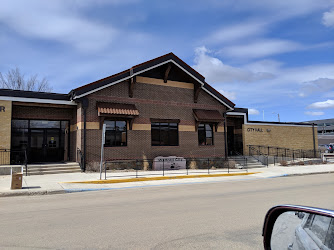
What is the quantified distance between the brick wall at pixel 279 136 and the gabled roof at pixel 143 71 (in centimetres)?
512

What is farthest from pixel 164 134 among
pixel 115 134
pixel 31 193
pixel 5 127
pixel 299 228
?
pixel 299 228

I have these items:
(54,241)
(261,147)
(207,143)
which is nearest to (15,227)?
(54,241)

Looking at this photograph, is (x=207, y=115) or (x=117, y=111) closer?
(x=117, y=111)

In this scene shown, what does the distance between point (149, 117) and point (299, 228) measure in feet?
60.1

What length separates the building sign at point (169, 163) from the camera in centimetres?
1953

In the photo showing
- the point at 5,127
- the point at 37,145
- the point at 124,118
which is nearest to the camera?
the point at 5,127

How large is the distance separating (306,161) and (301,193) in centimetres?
1790

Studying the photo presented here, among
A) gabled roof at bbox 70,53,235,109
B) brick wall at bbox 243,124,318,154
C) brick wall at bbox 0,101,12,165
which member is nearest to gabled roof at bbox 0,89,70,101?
brick wall at bbox 0,101,12,165

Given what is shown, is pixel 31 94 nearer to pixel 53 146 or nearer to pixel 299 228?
pixel 53 146

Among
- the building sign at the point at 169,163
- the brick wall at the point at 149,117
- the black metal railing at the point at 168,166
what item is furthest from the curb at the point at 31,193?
the building sign at the point at 169,163

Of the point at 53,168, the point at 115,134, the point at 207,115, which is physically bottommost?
the point at 53,168

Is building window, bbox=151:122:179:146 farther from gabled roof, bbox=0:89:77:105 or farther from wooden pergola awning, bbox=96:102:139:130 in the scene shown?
gabled roof, bbox=0:89:77:105

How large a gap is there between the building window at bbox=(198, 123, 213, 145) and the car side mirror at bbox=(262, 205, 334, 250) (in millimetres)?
20344

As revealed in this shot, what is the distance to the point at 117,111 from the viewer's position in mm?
18312
